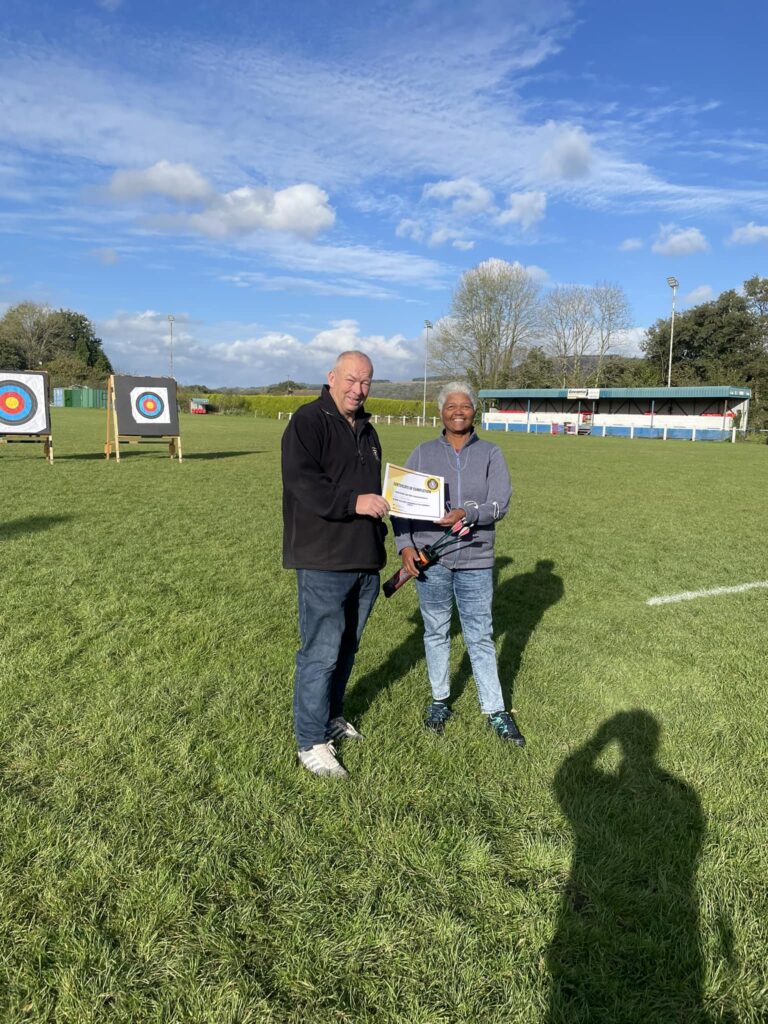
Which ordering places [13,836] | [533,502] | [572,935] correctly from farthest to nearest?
[533,502], [13,836], [572,935]

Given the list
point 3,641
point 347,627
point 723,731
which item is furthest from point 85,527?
point 723,731

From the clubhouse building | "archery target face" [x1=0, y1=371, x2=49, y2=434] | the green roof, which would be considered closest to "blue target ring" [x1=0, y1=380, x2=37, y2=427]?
"archery target face" [x1=0, y1=371, x2=49, y2=434]

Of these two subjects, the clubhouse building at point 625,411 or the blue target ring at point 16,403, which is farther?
the clubhouse building at point 625,411

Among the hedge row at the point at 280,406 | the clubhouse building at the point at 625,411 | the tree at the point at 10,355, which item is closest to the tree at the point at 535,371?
the clubhouse building at the point at 625,411

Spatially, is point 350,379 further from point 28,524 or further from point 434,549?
point 28,524

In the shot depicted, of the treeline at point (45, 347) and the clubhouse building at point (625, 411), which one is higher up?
the treeline at point (45, 347)

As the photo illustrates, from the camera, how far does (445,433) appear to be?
3510 mm

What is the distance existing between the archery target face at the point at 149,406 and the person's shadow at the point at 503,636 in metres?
12.9

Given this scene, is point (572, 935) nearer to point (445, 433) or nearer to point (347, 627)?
point (347, 627)

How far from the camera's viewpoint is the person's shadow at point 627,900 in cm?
185

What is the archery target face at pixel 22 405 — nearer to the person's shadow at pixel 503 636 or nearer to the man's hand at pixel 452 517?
the person's shadow at pixel 503 636

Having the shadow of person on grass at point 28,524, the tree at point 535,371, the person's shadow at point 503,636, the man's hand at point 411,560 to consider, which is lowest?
the person's shadow at point 503,636

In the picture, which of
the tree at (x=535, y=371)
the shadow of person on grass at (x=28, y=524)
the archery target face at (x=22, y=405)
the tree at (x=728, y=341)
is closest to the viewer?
the shadow of person on grass at (x=28, y=524)

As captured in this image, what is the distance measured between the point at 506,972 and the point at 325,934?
57cm
